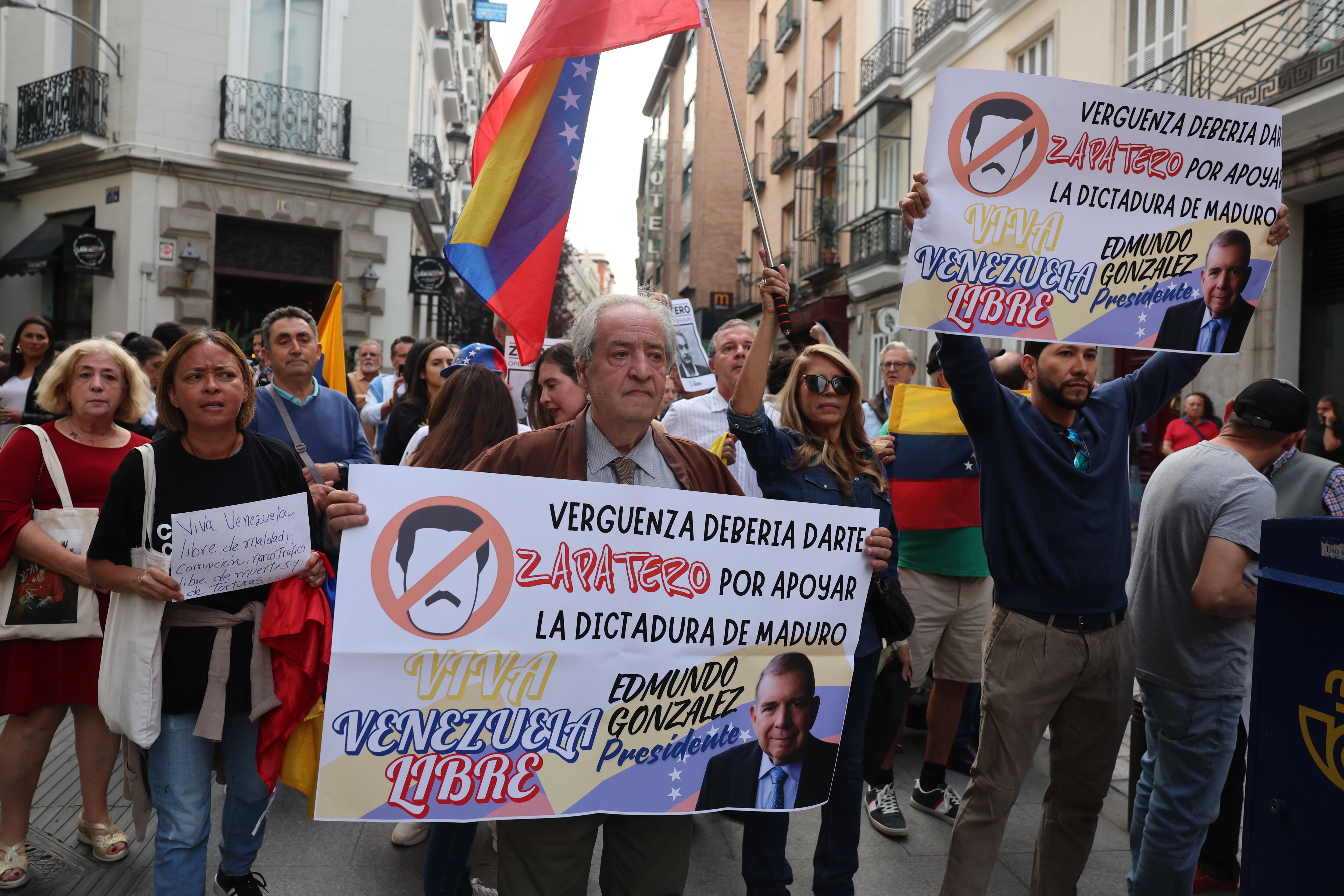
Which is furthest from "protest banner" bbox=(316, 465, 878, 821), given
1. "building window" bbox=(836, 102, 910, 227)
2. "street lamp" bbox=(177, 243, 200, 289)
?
"building window" bbox=(836, 102, 910, 227)

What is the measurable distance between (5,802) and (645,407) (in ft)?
9.66

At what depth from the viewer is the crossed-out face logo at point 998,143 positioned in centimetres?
302

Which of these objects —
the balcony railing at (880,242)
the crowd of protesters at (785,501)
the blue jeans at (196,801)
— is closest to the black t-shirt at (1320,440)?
the crowd of protesters at (785,501)

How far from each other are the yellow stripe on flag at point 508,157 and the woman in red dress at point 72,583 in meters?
1.47

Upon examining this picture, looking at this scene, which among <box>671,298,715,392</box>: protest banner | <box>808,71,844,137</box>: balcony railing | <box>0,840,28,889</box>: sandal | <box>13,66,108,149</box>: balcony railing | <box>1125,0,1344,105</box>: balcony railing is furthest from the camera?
<box>808,71,844,137</box>: balcony railing

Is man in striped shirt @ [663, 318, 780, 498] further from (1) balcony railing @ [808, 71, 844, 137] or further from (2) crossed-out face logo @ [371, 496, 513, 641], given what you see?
(1) balcony railing @ [808, 71, 844, 137]

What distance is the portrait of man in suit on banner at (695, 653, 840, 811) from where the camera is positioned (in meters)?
2.55

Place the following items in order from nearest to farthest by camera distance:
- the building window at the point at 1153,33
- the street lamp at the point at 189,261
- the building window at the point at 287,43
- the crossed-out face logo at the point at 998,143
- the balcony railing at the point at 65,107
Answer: the crossed-out face logo at the point at 998,143 → the building window at the point at 1153,33 → the street lamp at the point at 189,261 → the balcony railing at the point at 65,107 → the building window at the point at 287,43

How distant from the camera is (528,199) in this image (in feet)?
13.6

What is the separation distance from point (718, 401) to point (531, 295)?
1120 mm

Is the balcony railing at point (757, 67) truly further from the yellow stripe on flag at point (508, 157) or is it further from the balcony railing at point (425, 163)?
the yellow stripe on flag at point (508, 157)

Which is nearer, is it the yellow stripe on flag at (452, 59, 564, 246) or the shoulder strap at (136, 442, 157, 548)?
the shoulder strap at (136, 442, 157, 548)

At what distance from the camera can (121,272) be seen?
16219 millimetres

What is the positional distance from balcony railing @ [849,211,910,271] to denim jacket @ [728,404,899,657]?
1518cm
